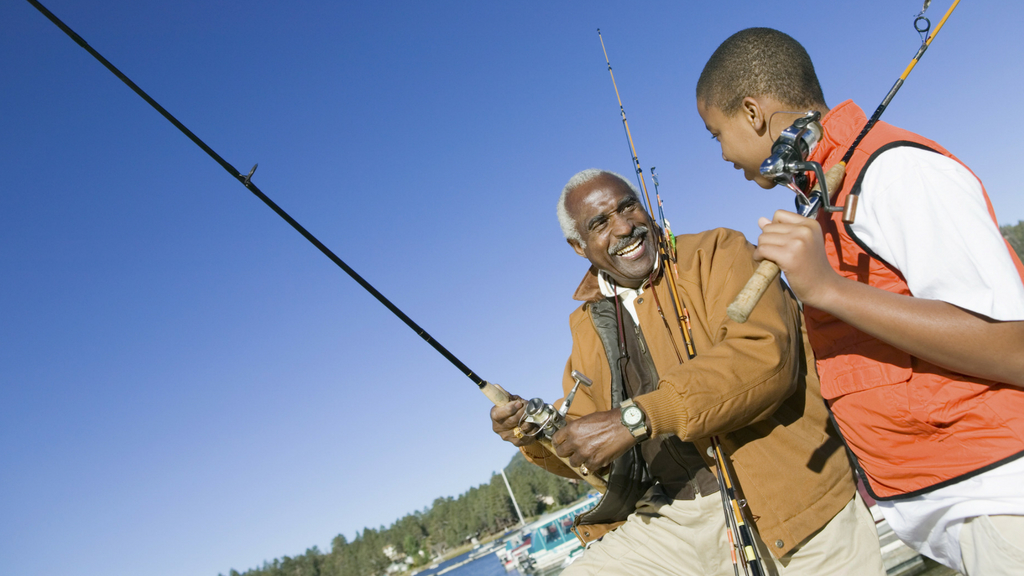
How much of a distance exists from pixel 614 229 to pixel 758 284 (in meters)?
2.40

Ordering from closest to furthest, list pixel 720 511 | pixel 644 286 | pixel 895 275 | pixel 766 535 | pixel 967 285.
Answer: pixel 967 285, pixel 895 275, pixel 766 535, pixel 720 511, pixel 644 286

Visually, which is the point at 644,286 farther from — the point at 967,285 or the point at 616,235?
the point at 967,285

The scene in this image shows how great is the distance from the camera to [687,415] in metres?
3.35

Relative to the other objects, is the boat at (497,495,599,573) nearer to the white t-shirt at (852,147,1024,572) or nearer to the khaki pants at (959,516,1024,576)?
the khaki pants at (959,516,1024,576)

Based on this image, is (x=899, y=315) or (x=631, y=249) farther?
(x=631, y=249)

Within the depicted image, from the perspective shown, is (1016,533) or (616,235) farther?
(616,235)

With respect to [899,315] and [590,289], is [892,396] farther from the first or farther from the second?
[590,289]

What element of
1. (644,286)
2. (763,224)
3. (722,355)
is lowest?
(722,355)

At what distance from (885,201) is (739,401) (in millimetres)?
1420

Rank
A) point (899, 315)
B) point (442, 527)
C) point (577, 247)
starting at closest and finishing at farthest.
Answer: point (899, 315) < point (577, 247) < point (442, 527)

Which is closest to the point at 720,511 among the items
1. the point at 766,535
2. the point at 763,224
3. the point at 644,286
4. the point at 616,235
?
the point at 766,535

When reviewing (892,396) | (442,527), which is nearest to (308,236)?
(892,396)

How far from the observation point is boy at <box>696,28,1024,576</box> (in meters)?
2.02

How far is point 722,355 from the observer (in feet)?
11.3
